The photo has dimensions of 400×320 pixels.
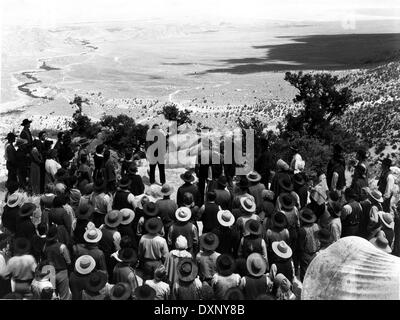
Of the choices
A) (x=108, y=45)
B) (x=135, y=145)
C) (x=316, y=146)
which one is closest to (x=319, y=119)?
(x=316, y=146)

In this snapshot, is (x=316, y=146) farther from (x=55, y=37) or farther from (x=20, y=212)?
(x=55, y=37)

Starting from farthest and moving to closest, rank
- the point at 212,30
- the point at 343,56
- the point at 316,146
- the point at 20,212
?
the point at 212,30
the point at 343,56
the point at 316,146
the point at 20,212

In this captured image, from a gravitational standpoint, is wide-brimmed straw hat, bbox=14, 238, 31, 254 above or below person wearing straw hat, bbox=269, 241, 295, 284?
above

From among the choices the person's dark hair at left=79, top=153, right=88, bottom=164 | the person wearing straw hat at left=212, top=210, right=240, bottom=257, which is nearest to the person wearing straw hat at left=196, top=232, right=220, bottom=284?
the person wearing straw hat at left=212, top=210, right=240, bottom=257

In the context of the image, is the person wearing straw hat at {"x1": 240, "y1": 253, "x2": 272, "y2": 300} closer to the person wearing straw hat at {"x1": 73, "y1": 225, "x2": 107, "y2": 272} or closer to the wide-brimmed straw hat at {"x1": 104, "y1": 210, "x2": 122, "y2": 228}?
the person wearing straw hat at {"x1": 73, "y1": 225, "x2": 107, "y2": 272}

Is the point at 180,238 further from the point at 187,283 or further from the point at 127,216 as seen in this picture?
the point at 127,216

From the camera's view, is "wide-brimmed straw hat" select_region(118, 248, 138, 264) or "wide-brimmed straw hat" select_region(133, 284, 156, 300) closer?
"wide-brimmed straw hat" select_region(133, 284, 156, 300)

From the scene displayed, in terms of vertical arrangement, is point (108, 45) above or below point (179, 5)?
below
